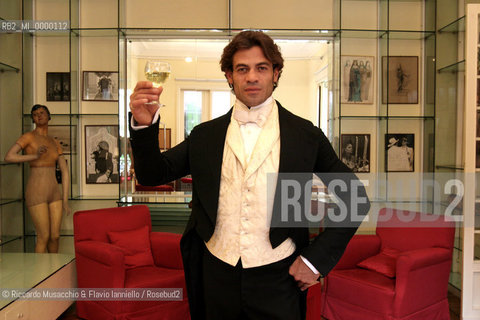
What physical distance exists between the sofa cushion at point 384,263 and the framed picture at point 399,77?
1.68m

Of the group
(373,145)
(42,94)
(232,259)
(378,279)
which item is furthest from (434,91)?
(42,94)

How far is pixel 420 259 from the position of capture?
288 centimetres

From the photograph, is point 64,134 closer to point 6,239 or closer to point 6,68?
point 6,68

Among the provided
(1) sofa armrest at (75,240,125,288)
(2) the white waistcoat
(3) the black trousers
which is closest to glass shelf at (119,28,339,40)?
(1) sofa armrest at (75,240,125,288)

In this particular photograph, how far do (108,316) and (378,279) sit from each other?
199cm

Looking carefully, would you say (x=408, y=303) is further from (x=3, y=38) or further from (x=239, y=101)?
(x=3, y=38)

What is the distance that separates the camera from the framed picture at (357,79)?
4.27 m

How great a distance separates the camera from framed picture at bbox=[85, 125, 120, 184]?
14.1 ft

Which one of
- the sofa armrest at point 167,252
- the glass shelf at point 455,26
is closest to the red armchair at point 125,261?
the sofa armrest at point 167,252

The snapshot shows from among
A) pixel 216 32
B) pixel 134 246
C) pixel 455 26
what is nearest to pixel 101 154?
pixel 134 246

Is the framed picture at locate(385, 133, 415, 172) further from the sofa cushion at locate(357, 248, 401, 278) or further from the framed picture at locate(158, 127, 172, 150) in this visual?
the framed picture at locate(158, 127, 172, 150)

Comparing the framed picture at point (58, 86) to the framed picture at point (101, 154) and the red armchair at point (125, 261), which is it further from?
the red armchair at point (125, 261)

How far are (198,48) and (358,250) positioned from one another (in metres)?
2.55

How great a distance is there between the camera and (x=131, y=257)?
3307 mm
